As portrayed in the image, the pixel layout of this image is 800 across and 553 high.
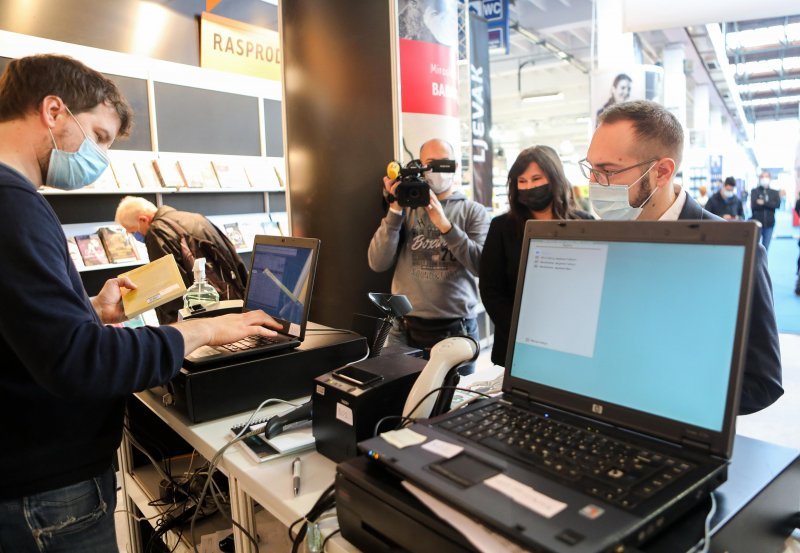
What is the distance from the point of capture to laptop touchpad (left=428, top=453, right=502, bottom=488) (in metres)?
0.67

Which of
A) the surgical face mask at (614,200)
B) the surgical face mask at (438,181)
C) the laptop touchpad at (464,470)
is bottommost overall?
the laptop touchpad at (464,470)

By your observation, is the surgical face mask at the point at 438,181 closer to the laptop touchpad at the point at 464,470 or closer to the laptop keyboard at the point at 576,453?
the laptop keyboard at the point at 576,453

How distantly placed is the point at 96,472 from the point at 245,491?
0.30m

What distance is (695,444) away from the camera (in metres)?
0.69

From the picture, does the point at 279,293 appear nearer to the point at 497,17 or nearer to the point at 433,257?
the point at 433,257

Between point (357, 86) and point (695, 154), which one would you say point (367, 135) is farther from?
point (695, 154)

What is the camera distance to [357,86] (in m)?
2.48

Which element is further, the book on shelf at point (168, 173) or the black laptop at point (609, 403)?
the book on shelf at point (168, 173)

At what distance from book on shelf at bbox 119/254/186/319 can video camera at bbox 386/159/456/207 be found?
1.00 m

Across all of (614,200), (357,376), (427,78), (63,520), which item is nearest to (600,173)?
(614,200)

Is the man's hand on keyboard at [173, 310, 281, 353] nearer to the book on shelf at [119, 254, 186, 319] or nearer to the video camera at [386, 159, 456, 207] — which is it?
the book on shelf at [119, 254, 186, 319]

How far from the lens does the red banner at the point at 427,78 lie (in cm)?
→ 273

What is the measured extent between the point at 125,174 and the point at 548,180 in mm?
2895

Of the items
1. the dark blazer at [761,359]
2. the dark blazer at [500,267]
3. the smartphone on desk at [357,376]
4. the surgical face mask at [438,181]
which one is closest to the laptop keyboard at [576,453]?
the smartphone on desk at [357,376]
